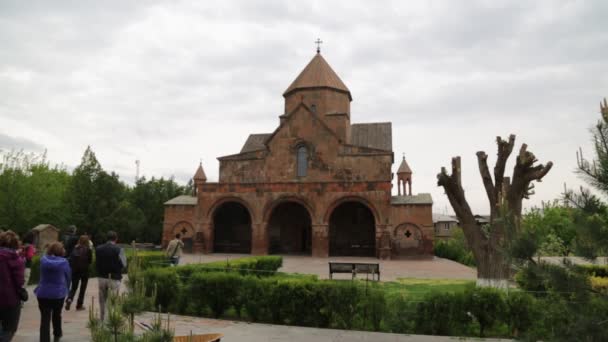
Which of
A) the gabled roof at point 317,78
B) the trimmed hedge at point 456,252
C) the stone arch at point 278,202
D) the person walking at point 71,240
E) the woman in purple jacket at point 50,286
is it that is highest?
the gabled roof at point 317,78

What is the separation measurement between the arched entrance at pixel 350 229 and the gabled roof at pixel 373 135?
593cm

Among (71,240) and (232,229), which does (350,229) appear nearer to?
(232,229)

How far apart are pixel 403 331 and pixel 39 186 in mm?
29455

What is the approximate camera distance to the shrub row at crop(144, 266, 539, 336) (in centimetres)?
662

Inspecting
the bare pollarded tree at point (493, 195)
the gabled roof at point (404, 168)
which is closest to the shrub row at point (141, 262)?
the bare pollarded tree at point (493, 195)

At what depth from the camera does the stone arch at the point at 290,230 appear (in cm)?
2539

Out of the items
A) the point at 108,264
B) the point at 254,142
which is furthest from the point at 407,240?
the point at 108,264

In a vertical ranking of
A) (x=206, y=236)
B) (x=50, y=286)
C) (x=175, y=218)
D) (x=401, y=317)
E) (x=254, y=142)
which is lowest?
Answer: (x=401, y=317)

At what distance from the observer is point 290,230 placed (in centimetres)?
2586

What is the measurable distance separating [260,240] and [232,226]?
4.29 meters

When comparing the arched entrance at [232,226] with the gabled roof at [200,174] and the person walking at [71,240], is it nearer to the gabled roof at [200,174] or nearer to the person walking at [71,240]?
the gabled roof at [200,174]

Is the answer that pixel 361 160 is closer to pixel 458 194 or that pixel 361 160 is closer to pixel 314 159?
pixel 314 159

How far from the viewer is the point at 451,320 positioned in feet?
22.0

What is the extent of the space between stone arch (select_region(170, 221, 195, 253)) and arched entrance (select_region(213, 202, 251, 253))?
1807 mm
